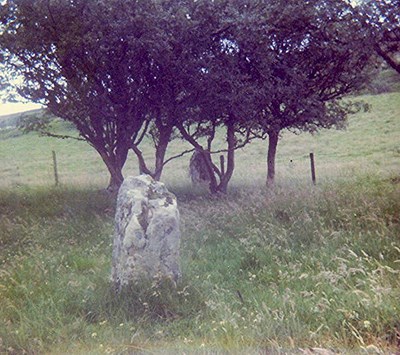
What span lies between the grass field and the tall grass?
0.02 metres

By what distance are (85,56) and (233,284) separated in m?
8.58

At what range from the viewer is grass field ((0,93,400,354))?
423 centimetres

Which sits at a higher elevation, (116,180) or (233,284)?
Answer: (116,180)

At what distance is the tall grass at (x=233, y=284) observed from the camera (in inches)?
167

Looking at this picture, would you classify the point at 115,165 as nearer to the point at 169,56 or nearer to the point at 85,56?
the point at 85,56

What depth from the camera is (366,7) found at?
11.9 metres

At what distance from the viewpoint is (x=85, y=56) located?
12.7m

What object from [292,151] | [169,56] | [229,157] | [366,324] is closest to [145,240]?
[366,324]

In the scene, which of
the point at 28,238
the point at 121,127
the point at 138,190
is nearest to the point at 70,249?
the point at 28,238

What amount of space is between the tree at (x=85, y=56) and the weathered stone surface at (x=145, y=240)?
639 cm

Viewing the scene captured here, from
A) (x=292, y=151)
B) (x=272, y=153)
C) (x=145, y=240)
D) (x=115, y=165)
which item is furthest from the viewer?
(x=292, y=151)

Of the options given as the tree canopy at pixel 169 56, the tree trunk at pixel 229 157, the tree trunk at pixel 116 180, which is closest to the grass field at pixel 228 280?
the tree trunk at pixel 116 180

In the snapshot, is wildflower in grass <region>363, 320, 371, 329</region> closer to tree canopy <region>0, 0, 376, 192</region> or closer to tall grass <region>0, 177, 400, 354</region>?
tall grass <region>0, 177, 400, 354</region>

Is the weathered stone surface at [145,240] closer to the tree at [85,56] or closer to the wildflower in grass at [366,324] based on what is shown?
the wildflower in grass at [366,324]
